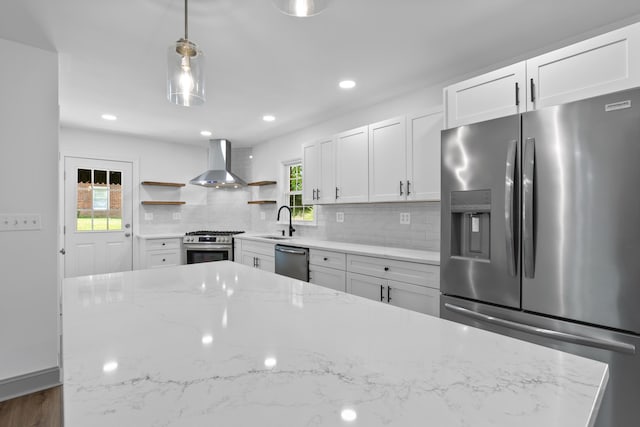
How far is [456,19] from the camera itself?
2104 millimetres

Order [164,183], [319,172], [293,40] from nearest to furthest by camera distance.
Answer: [293,40]
[319,172]
[164,183]

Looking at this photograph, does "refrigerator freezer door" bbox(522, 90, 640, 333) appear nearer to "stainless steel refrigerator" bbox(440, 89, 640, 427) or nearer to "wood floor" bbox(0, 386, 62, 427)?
"stainless steel refrigerator" bbox(440, 89, 640, 427)

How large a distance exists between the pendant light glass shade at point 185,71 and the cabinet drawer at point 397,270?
1874 millimetres

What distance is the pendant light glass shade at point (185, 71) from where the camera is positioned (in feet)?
5.06

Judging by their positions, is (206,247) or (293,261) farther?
(206,247)

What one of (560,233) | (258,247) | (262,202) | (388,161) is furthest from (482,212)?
(262,202)

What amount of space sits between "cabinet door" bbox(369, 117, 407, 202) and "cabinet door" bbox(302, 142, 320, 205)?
2.82ft

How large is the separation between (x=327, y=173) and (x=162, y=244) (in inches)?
114

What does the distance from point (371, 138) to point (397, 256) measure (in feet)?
4.07

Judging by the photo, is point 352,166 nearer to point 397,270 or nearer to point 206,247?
point 397,270

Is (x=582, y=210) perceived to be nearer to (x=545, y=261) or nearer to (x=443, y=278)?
(x=545, y=261)

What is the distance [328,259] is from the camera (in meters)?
3.33

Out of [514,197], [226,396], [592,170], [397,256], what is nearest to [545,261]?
[514,197]

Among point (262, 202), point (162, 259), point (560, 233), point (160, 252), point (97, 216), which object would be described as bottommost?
point (162, 259)
